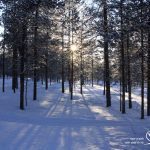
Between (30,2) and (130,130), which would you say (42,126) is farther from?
(30,2)

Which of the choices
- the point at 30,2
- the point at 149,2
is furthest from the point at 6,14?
the point at 149,2

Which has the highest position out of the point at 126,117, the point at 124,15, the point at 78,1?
the point at 78,1

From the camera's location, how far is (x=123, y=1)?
25891 millimetres

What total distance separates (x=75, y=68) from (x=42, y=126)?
3585cm

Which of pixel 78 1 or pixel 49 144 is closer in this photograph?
pixel 49 144

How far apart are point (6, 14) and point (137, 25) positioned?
10.2 m

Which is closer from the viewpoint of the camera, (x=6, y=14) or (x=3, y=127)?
(x=3, y=127)

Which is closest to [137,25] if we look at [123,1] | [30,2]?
[123,1]

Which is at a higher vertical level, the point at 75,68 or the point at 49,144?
the point at 75,68

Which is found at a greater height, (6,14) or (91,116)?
(6,14)

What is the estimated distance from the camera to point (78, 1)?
39438 mm

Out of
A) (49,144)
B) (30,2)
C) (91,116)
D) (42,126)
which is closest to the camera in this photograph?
(49,144)

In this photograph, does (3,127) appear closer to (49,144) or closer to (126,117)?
(49,144)

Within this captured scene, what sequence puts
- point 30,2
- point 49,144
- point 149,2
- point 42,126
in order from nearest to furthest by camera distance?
point 49,144
point 42,126
point 149,2
point 30,2
